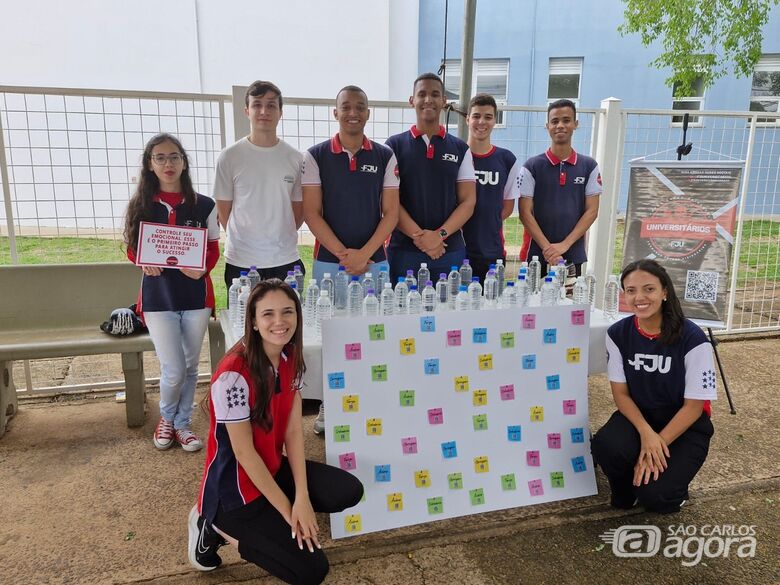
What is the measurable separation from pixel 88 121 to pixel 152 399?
6.35 ft

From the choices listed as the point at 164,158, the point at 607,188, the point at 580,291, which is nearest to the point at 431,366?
the point at 580,291

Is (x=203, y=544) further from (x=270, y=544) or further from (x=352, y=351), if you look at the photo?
(x=352, y=351)

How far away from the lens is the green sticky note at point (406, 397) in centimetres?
268

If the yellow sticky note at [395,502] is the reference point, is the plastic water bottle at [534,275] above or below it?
above

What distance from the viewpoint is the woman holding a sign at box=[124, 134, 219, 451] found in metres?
3.03

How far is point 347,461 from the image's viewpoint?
264 cm

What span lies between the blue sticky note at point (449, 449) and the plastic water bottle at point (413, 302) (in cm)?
65

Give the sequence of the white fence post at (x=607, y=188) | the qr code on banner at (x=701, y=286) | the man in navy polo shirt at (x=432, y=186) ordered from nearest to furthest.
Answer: the man in navy polo shirt at (x=432, y=186)
the qr code on banner at (x=701, y=286)
the white fence post at (x=607, y=188)

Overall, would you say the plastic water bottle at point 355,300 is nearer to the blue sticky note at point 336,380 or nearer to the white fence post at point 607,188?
the blue sticky note at point 336,380

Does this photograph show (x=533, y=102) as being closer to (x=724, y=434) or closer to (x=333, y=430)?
(x=724, y=434)

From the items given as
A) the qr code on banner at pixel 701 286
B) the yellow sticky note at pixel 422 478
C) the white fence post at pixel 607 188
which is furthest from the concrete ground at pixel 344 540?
the white fence post at pixel 607 188

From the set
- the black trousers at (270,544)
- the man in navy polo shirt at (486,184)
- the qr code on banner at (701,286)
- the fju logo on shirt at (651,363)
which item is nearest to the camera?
the black trousers at (270,544)

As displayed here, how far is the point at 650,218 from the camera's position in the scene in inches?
163

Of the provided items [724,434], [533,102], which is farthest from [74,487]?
[533,102]
